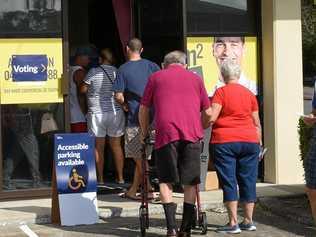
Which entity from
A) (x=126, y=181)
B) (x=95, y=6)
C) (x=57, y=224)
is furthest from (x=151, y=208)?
(x=95, y=6)

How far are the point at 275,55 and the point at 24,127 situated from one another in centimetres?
341

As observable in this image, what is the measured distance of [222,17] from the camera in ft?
31.0

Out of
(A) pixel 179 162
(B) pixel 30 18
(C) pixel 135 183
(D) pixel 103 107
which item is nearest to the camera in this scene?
(A) pixel 179 162

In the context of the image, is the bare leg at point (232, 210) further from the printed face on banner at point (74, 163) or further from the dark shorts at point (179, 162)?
the printed face on banner at point (74, 163)

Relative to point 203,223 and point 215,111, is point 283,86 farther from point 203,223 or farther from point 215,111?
point 203,223

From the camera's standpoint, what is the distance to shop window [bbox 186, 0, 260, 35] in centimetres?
927

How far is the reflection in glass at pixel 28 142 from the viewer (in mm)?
8688

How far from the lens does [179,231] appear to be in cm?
676

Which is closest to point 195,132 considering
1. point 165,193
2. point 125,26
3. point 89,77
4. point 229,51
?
point 165,193

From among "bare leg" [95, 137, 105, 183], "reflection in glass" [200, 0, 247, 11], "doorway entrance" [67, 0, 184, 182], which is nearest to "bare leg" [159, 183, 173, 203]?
"bare leg" [95, 137, 105, 183]

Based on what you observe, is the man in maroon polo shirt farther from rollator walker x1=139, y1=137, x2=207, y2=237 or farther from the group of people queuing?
rollator walker x1=139, y1=137, x2=207, y2=237

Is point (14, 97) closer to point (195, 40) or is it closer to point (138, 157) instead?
point (138, 157)

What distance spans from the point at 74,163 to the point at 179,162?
1.46 meters

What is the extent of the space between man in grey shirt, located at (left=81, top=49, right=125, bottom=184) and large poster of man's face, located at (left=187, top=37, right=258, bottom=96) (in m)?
1.08
